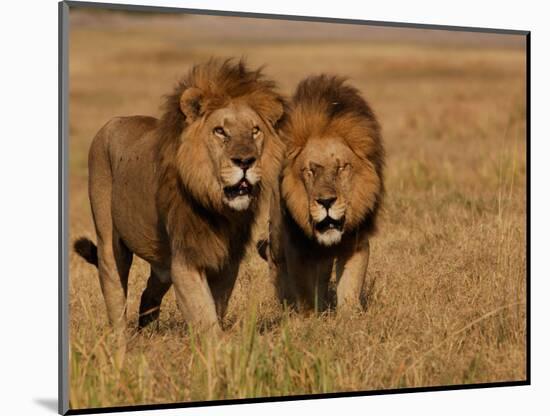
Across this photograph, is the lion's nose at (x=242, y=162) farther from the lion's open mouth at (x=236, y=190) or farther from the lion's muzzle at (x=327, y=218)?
the lion's muzzle at (x=327, y=218)

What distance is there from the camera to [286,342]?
18.6 feet

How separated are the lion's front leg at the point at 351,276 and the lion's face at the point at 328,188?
0.15m

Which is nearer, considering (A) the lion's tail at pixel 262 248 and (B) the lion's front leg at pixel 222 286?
(B) the lion's front leg at pixel 222 286

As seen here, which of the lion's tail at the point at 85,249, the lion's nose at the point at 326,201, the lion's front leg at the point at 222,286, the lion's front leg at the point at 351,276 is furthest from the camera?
the lion's tail at the point at 85,249

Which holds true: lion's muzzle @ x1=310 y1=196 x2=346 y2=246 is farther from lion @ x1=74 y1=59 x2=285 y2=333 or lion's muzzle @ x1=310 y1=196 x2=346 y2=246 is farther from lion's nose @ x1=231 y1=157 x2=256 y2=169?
lion's nose @ x1=231 y1=157 x2=256 y2=169

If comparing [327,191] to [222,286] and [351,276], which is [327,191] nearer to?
[351,276]

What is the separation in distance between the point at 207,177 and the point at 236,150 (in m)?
0.18

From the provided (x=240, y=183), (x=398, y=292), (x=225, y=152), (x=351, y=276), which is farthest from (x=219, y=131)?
(x=398, y=292)

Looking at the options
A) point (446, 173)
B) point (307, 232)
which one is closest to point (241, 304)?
point (307, 232)

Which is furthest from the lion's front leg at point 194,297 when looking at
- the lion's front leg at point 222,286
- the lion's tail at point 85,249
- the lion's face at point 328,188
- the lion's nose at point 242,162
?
the lion's tail at point 85,249

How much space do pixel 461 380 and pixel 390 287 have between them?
81cm

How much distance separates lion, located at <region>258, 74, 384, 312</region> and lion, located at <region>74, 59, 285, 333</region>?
37cm

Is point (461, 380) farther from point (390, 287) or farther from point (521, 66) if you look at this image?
point (521, 66)

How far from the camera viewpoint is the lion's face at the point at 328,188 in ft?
20.3
